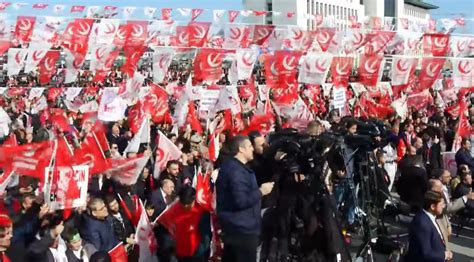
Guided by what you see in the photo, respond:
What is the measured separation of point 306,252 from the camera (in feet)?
21.6

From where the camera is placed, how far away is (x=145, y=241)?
7.18 meters

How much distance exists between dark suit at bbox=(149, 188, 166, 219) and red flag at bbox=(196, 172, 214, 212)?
0.42 meters

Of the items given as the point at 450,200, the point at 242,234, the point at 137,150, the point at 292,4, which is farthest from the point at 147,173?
the point at 292,4

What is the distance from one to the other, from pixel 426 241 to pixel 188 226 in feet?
7.56

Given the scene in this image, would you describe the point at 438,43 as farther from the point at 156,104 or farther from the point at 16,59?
the point at 16,59

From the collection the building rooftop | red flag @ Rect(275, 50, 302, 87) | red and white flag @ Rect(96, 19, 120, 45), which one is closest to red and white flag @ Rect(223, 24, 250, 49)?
red and white flag @ Rect(96, 19, 120, 45)

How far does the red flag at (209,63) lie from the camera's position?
659 inches

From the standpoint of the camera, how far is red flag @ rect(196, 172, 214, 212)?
748 centimetres

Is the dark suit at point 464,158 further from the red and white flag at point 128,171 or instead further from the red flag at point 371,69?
the red flag at point 371,69

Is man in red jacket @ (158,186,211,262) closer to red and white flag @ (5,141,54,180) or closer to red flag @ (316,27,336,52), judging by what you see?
red and white flag @ (5,141,54,180)

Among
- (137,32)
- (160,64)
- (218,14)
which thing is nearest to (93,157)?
(160,64)

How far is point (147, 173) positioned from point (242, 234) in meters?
3.18

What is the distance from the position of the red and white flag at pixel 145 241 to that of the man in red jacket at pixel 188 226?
151 mm

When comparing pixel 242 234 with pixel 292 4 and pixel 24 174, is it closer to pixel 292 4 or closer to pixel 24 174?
pixel 24 174
